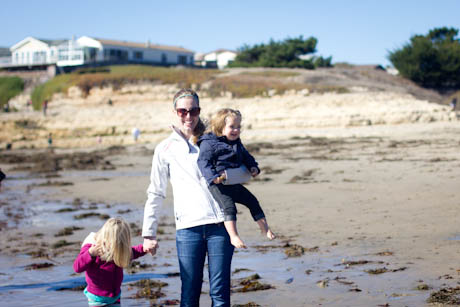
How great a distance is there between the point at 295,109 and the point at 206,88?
10916 mm

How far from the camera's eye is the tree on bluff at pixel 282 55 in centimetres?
6231

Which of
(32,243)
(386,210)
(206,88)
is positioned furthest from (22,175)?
(206,88)

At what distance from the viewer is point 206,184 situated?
4422mm

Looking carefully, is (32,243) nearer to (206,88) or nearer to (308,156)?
(308,156)

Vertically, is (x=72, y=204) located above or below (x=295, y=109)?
below

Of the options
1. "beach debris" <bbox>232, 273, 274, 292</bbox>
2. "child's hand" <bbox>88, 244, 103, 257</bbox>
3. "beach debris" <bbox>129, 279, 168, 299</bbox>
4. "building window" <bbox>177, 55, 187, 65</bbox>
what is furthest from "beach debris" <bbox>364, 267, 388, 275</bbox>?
"building window" <bbox>177, 55, 187, 65</bbox>

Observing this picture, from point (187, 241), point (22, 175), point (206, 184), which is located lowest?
point (22, 175)

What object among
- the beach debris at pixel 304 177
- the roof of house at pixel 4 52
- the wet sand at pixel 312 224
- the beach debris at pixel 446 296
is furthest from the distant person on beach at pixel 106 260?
the roof of house at pixel 4 52

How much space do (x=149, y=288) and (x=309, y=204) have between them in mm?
6203

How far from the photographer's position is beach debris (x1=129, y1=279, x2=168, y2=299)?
681 centimetres

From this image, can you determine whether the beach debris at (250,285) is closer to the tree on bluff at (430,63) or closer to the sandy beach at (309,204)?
the sandy beach at (309,204)

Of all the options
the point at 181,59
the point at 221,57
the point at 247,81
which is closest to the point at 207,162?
the point at 247,81

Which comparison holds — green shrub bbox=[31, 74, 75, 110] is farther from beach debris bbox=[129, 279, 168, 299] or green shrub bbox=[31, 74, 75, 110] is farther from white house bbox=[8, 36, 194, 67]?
beach debris bbox=[129, 279, 168, 299]

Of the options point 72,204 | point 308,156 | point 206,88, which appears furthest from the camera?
point 206,88
